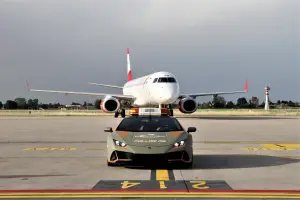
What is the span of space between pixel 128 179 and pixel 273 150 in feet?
22.9

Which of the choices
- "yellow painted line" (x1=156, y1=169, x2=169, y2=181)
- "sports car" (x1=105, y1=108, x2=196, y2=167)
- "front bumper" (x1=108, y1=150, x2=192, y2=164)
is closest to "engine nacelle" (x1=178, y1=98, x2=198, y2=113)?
"sports car" (x1=105, y1=108, x2=196, y2=167)

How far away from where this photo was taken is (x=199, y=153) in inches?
523

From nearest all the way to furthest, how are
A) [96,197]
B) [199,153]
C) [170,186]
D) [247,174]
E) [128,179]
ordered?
[96,197], [170,186], [128,179], [247,174], [199,153]

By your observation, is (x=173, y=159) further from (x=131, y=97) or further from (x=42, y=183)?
(x=131, y=97)

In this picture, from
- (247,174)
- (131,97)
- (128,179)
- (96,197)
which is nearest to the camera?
(96,197)

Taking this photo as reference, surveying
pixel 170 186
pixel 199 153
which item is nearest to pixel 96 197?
pixel 170 186

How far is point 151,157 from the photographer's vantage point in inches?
373

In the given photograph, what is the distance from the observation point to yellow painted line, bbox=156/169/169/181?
8625 millimetres

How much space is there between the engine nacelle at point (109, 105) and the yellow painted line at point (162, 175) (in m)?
30.0

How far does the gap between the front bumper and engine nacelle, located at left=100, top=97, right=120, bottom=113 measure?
29675 mm

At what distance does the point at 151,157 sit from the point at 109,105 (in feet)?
99.4

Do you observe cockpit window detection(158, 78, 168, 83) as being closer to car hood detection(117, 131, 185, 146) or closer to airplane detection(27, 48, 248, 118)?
airplane detection(27, 48, 248, 118)

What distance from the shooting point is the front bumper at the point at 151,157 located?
9484mm

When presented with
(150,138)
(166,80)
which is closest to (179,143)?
(150,138)
